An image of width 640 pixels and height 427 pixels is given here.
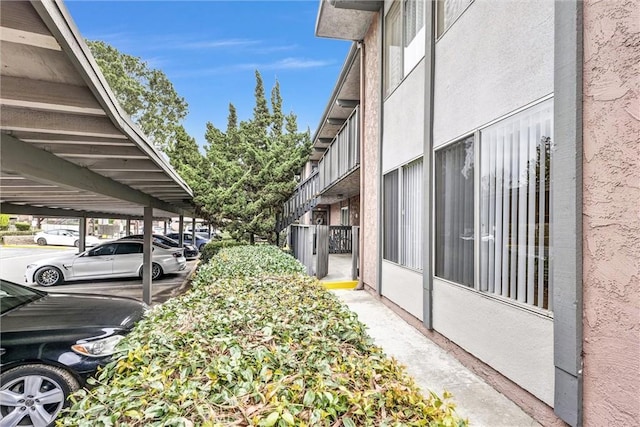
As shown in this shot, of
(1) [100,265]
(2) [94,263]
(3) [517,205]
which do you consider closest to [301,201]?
(1) [100,265]

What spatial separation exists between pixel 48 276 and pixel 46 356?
1071 cm

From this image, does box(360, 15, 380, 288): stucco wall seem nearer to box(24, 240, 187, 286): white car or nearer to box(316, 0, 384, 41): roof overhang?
box(316, 0, 384, 41): roof overhang

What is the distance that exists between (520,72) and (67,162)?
16.9ft

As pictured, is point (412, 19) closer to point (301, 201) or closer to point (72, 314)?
point (72, 314)

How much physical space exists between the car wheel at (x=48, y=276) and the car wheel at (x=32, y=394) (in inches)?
415

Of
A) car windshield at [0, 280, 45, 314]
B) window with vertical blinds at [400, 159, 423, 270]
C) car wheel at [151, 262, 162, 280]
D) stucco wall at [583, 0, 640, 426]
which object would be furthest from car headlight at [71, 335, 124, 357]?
car wheel at [151, 262, 162, 280]

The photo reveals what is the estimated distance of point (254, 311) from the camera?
2658mm

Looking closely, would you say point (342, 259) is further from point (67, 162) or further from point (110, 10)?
point (110, 10)

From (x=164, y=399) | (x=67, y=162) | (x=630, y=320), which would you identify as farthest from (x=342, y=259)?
(x=164, y=399)

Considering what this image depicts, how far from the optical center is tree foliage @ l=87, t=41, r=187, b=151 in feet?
83.1

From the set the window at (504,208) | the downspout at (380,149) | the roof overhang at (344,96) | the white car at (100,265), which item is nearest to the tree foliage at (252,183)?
the roof overhang at (344,96)

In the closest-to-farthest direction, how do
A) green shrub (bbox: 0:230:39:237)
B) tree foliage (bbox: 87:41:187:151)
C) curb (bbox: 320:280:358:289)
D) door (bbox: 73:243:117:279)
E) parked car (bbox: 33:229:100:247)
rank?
curb (bbox: 320:280:358:289), door (bbox: 73:243:117:279), tree foliage (bbox: 87:41:187:151), parked car (bbox: 33:229:100:247), green shrub (bbox: 0:230:39:237)

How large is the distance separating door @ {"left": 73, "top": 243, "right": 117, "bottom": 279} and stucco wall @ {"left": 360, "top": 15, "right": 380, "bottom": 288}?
922cm

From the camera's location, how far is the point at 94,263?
12.0 m
